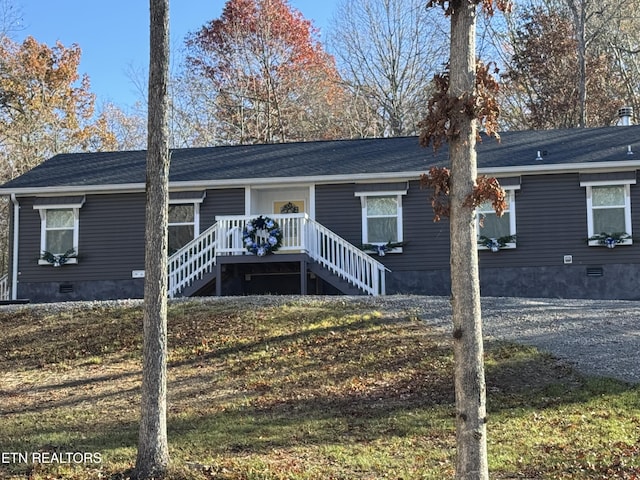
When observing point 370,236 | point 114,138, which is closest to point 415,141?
point 370,236

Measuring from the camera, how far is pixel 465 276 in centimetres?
541

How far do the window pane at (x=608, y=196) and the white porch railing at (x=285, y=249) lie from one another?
5.32m

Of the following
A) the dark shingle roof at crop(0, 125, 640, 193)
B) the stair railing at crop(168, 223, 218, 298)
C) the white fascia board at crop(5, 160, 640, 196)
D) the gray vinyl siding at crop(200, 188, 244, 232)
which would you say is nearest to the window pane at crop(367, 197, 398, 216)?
the white fascia board at crop(5, 160, 640, 196)

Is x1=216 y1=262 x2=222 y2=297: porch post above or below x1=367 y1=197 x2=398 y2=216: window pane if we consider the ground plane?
below

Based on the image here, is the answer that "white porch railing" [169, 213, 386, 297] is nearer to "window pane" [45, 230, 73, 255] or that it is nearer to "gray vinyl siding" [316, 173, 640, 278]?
"gray vinyl siding" [316, 173, 640, 278]

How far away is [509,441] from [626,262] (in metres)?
10.5

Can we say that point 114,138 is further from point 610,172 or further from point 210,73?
point 610,172

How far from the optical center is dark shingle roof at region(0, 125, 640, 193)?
56.7 feet

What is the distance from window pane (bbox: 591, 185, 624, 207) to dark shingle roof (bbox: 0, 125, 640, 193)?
69 cm

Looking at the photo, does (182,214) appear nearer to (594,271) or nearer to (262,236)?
(262,236)

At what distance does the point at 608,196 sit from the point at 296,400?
1085 cm

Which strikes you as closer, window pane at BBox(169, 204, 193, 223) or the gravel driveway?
the gravel driveway

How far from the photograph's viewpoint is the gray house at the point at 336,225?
15906 millimetres

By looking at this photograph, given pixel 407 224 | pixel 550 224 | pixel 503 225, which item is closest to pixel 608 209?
pixel 550 224
